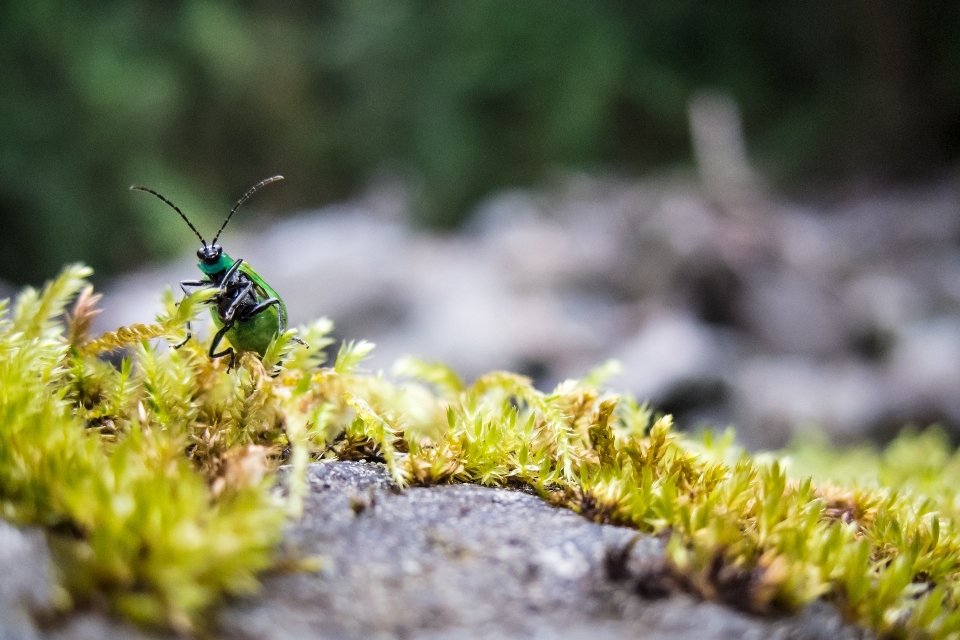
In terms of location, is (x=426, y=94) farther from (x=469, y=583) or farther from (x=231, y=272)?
(x=469, y=583)

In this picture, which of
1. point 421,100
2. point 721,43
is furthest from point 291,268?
point 721,43

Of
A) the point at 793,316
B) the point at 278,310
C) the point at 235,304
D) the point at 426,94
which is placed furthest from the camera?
the point at 426,94

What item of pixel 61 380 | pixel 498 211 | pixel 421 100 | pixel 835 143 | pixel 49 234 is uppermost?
pixel 421 100

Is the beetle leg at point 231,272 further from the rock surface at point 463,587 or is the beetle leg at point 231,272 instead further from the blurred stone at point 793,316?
the blurred stone at point 793,316

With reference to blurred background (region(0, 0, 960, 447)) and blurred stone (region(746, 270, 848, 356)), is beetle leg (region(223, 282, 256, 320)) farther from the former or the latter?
blurred stone (region(746, 270, 848, 356))

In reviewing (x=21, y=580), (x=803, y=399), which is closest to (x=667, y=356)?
(x=803, y=399)

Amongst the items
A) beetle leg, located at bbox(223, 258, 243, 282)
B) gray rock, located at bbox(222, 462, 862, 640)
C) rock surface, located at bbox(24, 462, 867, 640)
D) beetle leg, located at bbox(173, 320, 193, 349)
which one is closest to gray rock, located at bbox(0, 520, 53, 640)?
rock surface, located at bbox(24, 462, 867, 640)

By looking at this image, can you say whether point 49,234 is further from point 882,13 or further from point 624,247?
point 882,13
